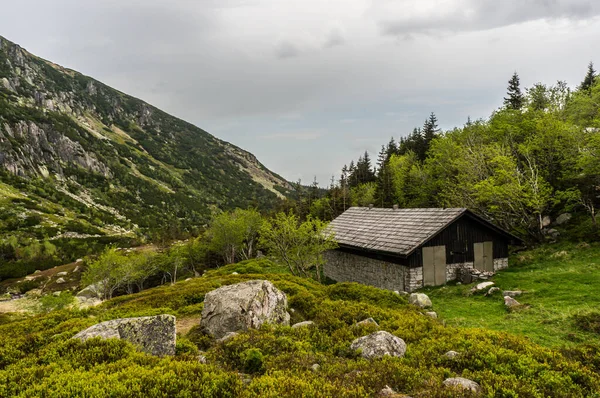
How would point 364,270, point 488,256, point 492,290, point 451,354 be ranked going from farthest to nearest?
1. point 364,270
2. point 488,256
3. point 492,290
4. point 451,354

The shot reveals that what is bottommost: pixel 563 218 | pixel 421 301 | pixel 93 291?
pixel 93 291

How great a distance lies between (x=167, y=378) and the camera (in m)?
6.71

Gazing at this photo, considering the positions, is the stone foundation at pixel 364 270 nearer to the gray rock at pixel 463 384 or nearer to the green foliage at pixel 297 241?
the green foliage at pixel 297 241

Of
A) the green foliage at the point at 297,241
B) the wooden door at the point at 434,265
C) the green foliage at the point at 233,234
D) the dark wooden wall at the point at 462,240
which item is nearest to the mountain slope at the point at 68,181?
the green foliage at the point at 233,234

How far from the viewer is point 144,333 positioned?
9188mm

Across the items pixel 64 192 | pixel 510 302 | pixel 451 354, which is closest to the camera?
pixel 451 354

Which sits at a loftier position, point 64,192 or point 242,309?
point 64,192

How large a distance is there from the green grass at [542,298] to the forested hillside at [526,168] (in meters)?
5.62

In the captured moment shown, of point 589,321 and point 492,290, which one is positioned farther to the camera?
point 492,290

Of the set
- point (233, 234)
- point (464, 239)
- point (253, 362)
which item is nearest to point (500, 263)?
point (464, 239)

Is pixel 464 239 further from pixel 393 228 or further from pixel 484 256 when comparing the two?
pixel 393 228

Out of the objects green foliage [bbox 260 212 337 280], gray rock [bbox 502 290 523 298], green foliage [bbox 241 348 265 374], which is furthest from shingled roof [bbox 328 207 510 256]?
green foliage [bbox 241 348 265 374]

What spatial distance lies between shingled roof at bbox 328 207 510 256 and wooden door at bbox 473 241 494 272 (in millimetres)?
1840

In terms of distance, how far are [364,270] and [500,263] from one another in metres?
11.2
